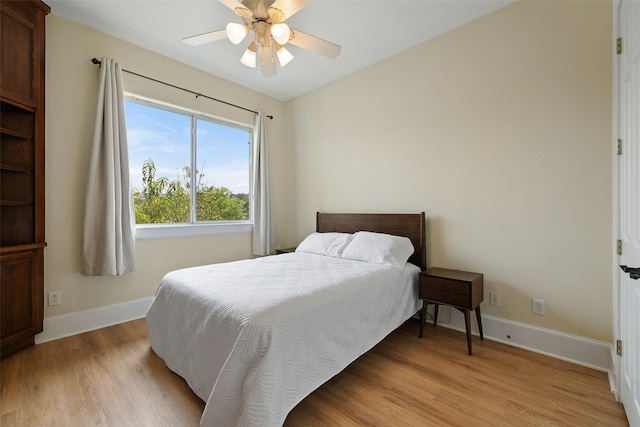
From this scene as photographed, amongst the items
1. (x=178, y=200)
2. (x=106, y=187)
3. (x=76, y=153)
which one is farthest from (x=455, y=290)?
(x=76, y=153)

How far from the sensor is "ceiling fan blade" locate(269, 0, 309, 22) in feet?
5.81

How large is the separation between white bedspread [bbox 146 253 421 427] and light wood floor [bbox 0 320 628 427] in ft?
0.55

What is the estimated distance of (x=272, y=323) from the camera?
132 centimetres

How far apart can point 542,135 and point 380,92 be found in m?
1.61

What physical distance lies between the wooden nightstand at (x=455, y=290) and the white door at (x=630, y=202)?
2.52 ft

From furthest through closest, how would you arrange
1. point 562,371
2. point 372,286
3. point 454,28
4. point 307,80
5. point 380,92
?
point 307,80 < point 380,92 < point 454,28 < point 372,286 < point 562,371

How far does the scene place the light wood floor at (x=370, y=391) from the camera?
56.4 inches

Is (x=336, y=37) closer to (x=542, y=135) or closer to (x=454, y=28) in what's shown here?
(x=454, y=28)

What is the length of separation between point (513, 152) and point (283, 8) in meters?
2.06

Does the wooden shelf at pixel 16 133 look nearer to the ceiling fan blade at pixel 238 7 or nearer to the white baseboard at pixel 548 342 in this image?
the ceiling fan blade at pixel 238 7

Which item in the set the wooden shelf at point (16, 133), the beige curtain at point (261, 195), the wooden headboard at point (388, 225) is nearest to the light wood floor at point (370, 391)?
the wooden headboard at point (388, 225)

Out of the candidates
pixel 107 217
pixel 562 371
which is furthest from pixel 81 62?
pixel 562 371

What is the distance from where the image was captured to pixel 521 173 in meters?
2.17

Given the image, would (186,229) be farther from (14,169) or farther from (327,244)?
(327,244)
